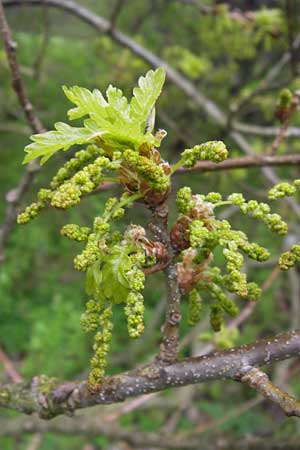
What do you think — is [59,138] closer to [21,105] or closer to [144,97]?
[144,97]

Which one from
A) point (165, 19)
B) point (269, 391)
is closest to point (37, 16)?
point (165, 19)

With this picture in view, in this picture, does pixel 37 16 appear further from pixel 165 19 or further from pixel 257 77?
pixel 257 77

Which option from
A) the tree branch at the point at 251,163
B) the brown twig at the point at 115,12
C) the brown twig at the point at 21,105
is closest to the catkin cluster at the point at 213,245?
the tree branch at the point at 251,163

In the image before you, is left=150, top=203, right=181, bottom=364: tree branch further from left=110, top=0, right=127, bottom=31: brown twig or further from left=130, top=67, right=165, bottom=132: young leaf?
left=110, top=0, right=127, bottom=31: brown twig

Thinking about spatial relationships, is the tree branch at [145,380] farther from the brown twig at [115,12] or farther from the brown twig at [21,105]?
the brown twig at [115,12]

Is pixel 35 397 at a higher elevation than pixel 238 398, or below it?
below

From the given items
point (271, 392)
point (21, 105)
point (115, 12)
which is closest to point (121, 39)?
point (115, 12)
